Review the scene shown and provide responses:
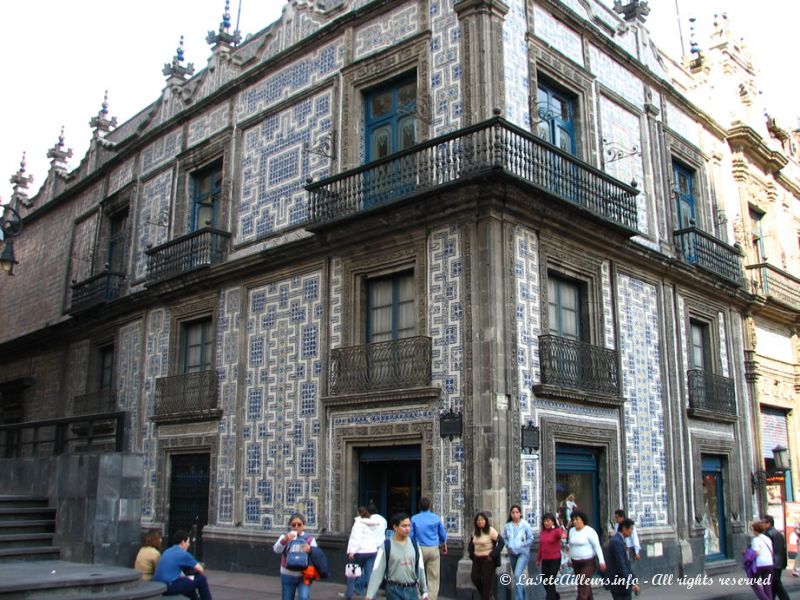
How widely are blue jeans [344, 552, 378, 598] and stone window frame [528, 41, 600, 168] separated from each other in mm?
8430

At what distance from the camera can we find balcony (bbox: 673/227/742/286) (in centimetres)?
1809

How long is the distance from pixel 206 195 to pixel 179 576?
40.8ft

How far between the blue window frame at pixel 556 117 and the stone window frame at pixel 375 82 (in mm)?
2124

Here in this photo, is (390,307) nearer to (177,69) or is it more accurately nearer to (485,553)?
(485,553)

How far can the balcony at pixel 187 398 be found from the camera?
17422 mm

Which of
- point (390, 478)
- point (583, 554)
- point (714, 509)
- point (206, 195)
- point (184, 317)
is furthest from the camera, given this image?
point (206, 195)

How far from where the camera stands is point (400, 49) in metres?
15.5

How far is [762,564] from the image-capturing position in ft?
36.6

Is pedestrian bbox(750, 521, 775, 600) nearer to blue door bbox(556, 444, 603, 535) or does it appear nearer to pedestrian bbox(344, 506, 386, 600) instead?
blue door bbox(556, 444, 603, 535)

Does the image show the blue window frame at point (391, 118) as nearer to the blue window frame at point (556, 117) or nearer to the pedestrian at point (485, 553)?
the blue window frame at point (556, 117)

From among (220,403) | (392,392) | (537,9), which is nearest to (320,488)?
(392,392)

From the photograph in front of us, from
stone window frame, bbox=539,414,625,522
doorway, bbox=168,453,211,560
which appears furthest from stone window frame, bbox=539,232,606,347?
doorway, bbox=168,453,211,560

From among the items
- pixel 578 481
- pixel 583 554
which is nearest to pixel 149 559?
pixel 583 554

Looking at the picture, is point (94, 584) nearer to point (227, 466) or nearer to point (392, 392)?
point (392, 392)
